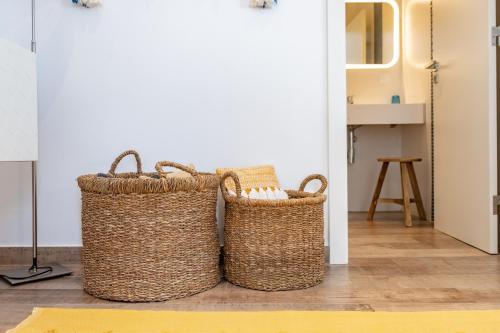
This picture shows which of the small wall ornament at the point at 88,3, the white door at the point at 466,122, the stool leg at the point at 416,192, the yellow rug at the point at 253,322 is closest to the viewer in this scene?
the yellow rug at the point at 253,322

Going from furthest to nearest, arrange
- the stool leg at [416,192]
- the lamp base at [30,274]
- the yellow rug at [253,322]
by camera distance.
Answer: the stool leg at [416,192] < the lamp base at [30,274] < the yellow rug at [253,322]

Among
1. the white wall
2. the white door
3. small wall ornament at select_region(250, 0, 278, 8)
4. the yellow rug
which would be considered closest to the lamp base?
the white wall

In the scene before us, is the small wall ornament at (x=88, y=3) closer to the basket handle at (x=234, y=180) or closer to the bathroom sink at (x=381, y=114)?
the basket handle at (x=234, y=180)

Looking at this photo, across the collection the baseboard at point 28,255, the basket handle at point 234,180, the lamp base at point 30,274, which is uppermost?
the basket handle at point 234,180

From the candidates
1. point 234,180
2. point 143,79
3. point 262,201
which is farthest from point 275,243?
point 143,79

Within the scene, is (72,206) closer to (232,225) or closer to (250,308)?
(232,225)

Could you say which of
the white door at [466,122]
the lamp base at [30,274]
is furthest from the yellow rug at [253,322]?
the white door at [466,122]

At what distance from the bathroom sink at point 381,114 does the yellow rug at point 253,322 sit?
2281 mm

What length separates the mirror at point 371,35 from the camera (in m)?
4.01

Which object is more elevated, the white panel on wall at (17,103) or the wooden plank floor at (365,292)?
the white panel on wall at (17,103)

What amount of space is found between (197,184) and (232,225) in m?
0.25

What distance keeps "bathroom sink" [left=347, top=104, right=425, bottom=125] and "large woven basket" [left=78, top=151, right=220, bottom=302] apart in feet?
7.10

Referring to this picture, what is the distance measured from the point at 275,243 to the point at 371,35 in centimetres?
285

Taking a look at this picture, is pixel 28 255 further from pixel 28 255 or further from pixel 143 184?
pixel 143 184
